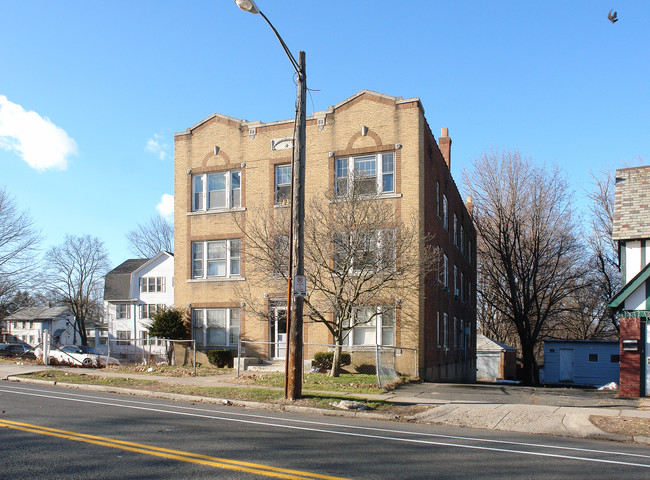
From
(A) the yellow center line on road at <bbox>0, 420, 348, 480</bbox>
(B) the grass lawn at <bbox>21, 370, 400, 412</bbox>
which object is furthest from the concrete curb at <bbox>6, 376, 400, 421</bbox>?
(A) the yellow center line on road at <bbox>0, 420, 348, 480</bbox>

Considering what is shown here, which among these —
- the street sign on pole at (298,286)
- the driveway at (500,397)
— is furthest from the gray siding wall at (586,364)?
the street sign on pole at (298,286)

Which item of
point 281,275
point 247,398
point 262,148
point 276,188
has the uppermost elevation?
point 262,148

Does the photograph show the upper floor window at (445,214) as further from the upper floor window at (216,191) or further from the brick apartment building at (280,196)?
the upper floor window at (216,191)

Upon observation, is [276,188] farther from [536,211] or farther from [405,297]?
[536,211]

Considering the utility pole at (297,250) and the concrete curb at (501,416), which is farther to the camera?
the utility pole at (297,250)

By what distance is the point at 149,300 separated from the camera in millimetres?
45250

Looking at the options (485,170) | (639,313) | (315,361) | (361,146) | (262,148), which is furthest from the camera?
(485,170)

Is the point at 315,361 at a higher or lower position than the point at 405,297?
lower

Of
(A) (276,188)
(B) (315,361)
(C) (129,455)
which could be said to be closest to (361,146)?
(A) (276,188)

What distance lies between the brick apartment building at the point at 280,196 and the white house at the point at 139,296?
19.0 meters

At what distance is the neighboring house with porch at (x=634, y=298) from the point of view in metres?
17.9

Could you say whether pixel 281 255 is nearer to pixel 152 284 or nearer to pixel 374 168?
pixel 374 168

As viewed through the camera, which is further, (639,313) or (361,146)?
(361,146)

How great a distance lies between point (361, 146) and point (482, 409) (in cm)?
1319
